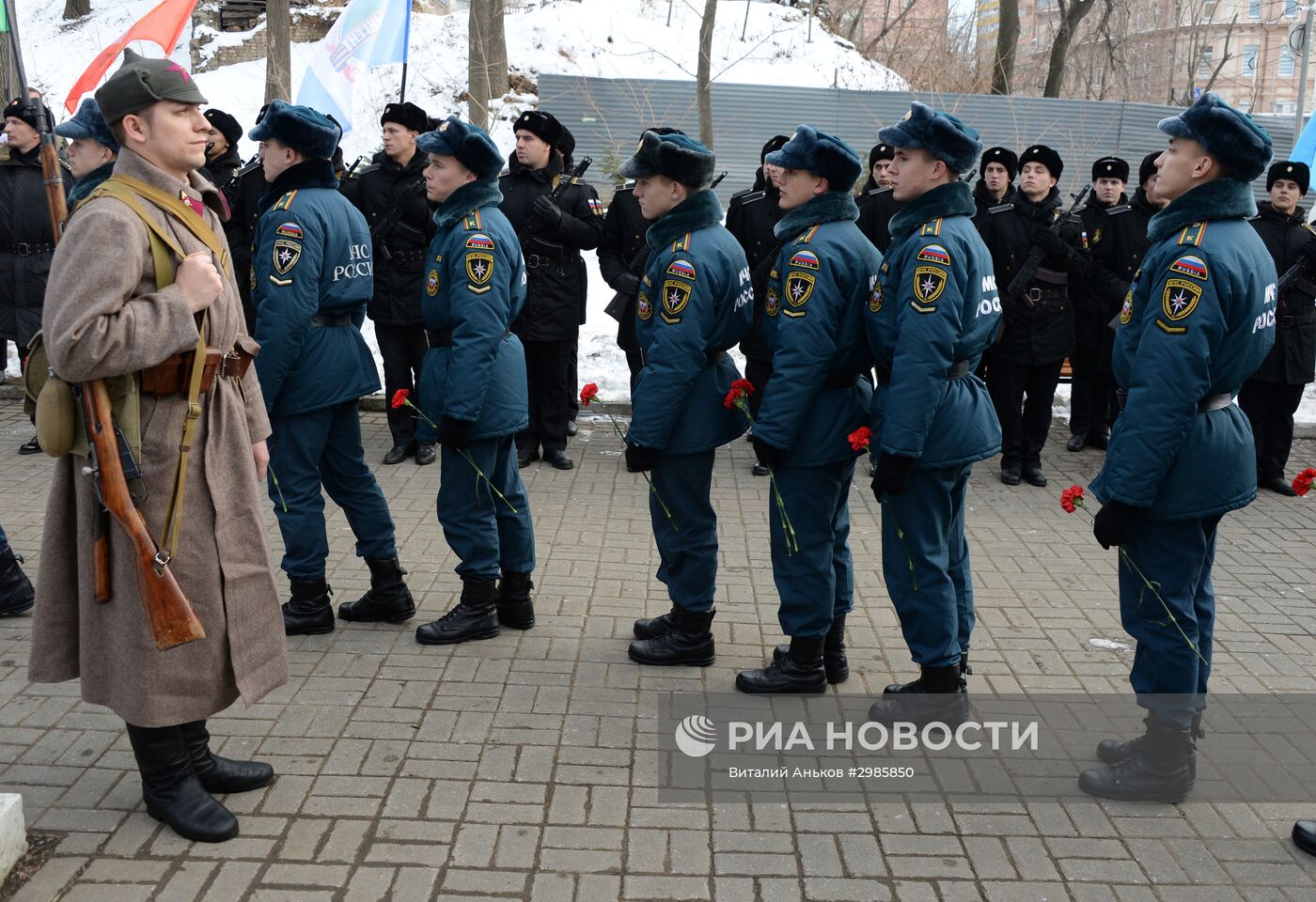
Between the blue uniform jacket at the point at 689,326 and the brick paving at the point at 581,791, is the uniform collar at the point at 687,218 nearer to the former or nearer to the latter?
the blue uniform jacket at the point at 689,326

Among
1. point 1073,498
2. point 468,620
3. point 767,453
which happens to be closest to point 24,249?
point 468,620

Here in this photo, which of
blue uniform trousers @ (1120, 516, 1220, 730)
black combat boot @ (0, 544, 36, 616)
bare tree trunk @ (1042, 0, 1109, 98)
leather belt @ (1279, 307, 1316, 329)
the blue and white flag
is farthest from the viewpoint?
bare tree trunk @ (1042, 0, 1109, 98)

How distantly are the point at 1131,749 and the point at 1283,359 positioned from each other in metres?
4.70

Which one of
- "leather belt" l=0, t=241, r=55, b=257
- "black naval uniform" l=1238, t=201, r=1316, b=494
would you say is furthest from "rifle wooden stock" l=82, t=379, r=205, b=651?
"black naval uniform" l=1238, t=201, r=1316, b=494

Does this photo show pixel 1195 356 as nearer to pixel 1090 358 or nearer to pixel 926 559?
pixel 926 559

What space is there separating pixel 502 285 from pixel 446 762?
6.27 ft

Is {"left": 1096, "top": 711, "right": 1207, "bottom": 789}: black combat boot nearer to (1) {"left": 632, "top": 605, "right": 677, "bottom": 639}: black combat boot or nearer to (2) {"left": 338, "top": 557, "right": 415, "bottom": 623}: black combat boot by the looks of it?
(1) {"left": 632, "top": 605, "right": 677, "bottom": 639}: black combat boot

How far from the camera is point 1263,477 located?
25.3ft

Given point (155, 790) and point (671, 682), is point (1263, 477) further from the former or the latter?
point (155, 790)

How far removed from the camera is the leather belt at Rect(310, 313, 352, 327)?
4.77 metres

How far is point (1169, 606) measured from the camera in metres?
3.63

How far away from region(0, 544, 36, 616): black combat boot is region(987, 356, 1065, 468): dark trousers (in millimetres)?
5843

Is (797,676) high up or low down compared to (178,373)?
down

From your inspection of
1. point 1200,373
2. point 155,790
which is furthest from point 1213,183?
point 155,790
